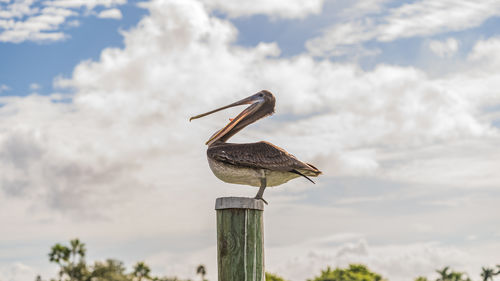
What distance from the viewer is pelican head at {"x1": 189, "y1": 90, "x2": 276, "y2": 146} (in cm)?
925

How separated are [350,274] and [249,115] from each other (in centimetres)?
4066

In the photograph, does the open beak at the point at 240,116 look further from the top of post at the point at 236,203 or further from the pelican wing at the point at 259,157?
the top of post at the point at 236,203

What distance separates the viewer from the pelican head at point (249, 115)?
9.25 m

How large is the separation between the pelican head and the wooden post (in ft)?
7.38

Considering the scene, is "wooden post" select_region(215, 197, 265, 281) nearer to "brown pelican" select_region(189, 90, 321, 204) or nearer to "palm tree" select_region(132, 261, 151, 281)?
"brown pelican" select_region(189, 90, 321, 204)

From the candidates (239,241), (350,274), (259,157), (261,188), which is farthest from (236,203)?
(350,274)

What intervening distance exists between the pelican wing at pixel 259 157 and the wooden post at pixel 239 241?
4.55 ft

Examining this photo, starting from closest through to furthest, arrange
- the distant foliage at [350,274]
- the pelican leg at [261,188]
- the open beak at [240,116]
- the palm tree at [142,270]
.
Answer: the pelican leg at [261,188], the open beak at [240,116], the distant foliage at [350,274], the palm tree at [142,270]

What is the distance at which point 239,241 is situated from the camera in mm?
7000

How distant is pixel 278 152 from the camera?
8.68 meters

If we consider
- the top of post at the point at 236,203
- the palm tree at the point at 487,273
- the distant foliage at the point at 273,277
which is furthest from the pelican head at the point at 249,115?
the palm tree at the point at 487,273

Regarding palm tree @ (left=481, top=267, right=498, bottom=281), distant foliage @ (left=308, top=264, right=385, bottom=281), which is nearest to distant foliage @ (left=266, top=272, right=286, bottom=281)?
distant foliage @ (left=308, top=264, right=385, bottom=281)

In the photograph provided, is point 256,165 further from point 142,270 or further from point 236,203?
point 142,270

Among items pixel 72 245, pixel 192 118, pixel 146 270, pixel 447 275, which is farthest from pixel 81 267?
pixel 192 118
